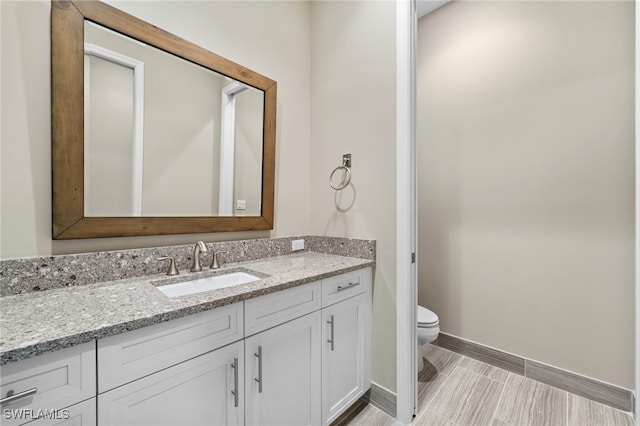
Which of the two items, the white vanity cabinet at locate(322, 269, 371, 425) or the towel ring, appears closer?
the white vanity cabinet at locate(322, 269, 371, 425)

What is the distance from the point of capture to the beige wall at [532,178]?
62.7 inches

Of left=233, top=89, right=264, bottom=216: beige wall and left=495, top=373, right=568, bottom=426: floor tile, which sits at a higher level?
left=233, top=89, right=264, bottom=216: beige wall

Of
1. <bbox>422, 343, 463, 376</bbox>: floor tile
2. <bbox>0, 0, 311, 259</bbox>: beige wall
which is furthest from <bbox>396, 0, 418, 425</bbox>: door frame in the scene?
<bbox>0, 0, 311, 259</bbox>: beige wall

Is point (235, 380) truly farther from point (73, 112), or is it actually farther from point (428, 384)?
point (428, 384)

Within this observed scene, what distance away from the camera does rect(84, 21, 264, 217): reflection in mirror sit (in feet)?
3.75

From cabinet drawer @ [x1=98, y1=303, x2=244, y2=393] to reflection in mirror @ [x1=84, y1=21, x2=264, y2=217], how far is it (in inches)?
25.4

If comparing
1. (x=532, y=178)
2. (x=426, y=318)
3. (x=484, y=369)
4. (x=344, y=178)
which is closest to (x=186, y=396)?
(x=344, y=178)

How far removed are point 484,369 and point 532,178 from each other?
1.38 m

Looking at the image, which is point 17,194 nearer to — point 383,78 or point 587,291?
point 383,78

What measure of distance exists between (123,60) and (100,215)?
68 cm

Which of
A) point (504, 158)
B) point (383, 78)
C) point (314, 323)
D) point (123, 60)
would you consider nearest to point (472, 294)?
point (504, 158)

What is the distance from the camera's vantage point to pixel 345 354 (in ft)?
4.75

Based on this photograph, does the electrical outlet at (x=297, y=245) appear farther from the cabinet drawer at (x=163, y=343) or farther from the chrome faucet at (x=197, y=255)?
the cabinet drawer at (x=163, y=343)

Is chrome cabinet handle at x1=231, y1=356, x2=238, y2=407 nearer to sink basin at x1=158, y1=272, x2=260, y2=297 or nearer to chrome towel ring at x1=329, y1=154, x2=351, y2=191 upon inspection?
sink basin at x1=158, y1=272, x2=260, y2=297
